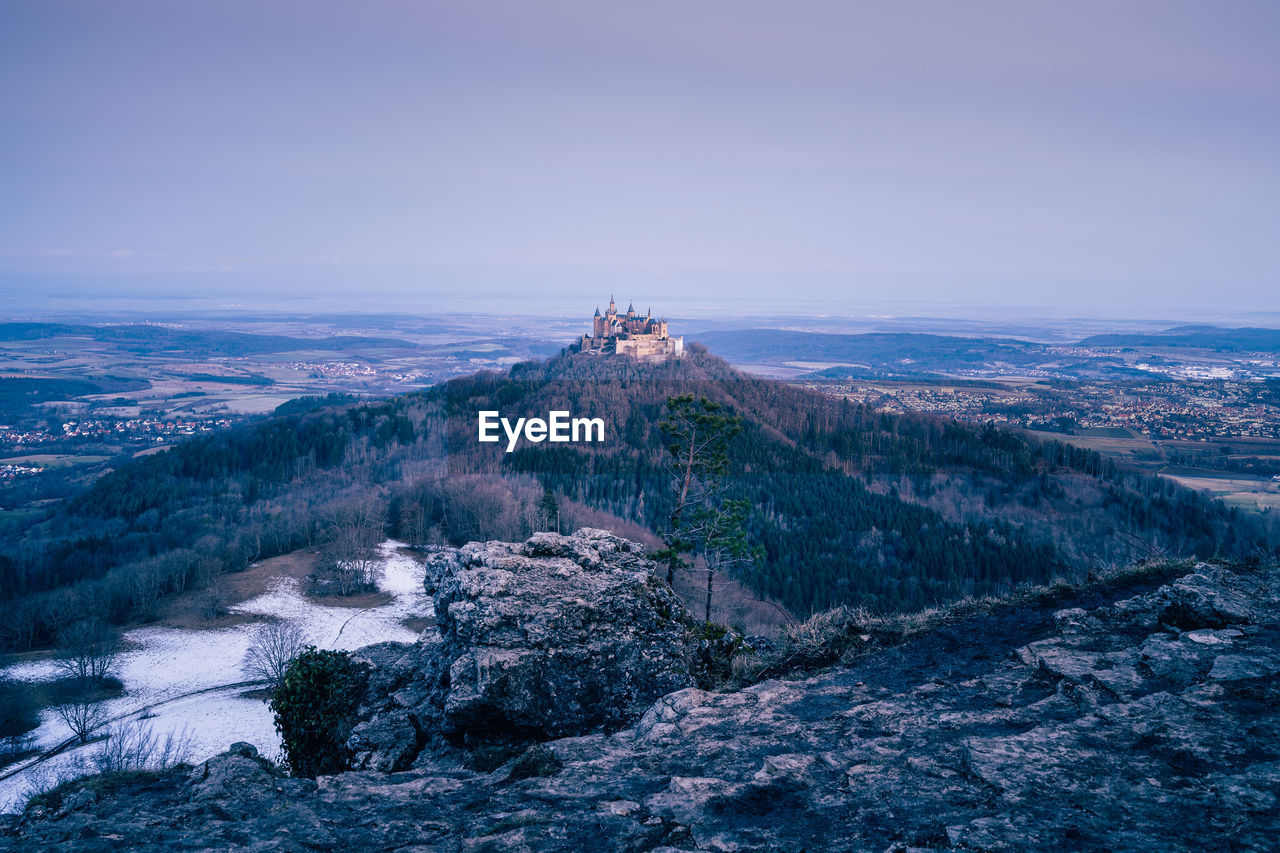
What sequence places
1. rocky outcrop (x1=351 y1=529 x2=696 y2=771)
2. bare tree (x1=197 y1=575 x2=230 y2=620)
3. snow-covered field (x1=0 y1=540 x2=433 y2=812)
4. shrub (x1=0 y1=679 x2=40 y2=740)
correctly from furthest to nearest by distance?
A: 1. bare tree (x1=197 y1=575 x2=230 y2=620)
2. shrub (x1=0 y1=679 x2=40 y2=740)
3. snow-covered field (x1=0 y1=540 x2=433 y2=812)
4. rocky outcrop (x1=351 y1=529 x2=696 y2=771)

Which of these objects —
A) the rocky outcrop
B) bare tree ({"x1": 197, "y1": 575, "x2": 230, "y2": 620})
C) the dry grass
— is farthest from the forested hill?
the rocky outcrop

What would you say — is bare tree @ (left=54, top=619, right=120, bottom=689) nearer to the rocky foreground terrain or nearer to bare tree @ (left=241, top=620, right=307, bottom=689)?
bare tree @ (left=241, top=620, right=307, bottom=689)

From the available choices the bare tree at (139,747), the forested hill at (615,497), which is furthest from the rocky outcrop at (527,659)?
the forested hill at (615,497)

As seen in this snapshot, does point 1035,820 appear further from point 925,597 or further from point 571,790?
point 925,597

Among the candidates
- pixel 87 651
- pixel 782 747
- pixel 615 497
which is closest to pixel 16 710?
pixel 87 651

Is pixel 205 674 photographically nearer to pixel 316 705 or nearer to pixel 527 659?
pixel 316 705

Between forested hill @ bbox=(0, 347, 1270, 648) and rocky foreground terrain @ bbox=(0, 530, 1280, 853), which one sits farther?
forested hill @ bbox=(0, 347, 1270, 648)
